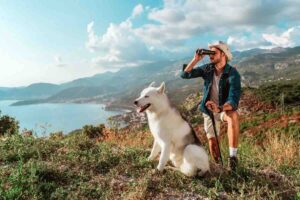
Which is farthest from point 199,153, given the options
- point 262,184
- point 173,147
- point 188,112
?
point 188,112

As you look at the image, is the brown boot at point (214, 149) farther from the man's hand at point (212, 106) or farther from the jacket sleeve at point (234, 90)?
the jacket sleeve at point (234, 90)

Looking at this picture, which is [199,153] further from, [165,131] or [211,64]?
[211,64]

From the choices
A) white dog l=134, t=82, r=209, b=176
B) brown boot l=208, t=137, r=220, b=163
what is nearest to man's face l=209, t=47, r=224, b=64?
white dog l=134, t=82, r=209, b=176

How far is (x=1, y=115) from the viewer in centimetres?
1565

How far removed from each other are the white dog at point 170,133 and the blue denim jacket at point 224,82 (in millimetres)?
982

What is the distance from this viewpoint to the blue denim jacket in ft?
20.8

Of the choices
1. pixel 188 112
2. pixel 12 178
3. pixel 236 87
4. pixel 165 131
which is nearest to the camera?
pixel 12 178

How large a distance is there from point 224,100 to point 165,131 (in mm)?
1452

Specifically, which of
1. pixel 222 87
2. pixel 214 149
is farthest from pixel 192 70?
pixel 214 149

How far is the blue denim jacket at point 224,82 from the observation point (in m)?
6.34

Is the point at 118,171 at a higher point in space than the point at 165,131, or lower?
lower

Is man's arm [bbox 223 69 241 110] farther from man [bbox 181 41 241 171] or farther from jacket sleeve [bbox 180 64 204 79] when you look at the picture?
jacket sleeve [bbox 180 64 204 79]

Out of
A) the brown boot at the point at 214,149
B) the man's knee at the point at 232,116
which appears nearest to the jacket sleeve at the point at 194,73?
the man's knee at the point at 232,116

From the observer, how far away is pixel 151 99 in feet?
18.8
